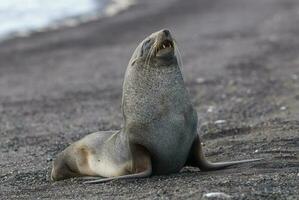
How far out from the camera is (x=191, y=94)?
1480cm

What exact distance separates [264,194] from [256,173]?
0.98 meters

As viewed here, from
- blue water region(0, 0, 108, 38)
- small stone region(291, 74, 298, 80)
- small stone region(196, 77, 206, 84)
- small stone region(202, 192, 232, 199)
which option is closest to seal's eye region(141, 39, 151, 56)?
small stone region(202, 192, 232, 199)

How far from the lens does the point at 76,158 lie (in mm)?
8633

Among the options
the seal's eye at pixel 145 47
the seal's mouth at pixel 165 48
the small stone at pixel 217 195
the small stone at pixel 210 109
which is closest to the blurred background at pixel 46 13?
the small stone at pixel 210 109

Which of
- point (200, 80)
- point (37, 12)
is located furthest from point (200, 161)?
point (37, 12)

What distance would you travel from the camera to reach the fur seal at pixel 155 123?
775cm

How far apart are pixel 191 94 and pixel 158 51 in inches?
274

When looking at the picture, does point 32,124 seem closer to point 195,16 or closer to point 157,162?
point 157,162

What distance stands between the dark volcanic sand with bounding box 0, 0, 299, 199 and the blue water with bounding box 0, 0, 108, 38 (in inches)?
69.6

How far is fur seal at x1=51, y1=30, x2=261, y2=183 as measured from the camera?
25.4ft

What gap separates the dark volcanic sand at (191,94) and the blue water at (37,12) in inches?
69.6

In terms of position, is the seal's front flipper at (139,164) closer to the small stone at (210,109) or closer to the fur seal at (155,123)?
the fur seal at (155,123)

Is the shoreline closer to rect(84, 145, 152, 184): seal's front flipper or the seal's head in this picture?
the seal's head

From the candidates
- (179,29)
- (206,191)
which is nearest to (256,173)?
(206,191)
